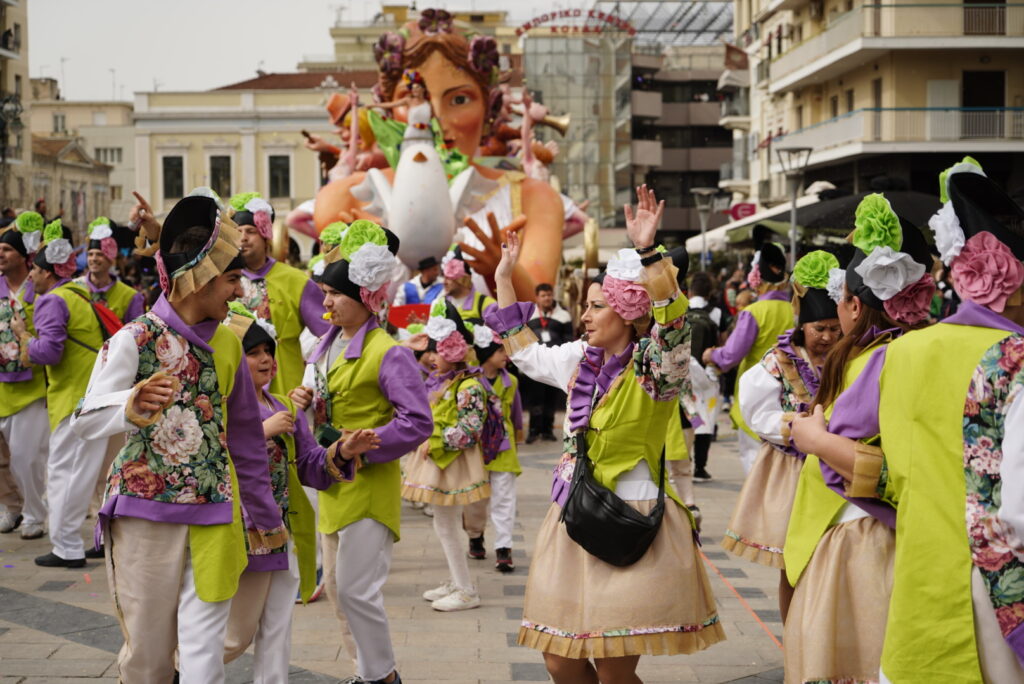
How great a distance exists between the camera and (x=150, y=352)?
4320 mm

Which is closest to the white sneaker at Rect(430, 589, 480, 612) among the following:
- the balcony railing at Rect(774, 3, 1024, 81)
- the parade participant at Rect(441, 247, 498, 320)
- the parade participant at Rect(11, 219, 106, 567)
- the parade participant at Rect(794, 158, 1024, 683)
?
the parade participant at Rect(11, 219, 106, 567)

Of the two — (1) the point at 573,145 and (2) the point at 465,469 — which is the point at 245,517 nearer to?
(2) the point at 465,469

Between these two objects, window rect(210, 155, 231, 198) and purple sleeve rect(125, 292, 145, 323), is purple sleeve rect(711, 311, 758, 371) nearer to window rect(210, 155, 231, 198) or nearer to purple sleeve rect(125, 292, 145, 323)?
purple sleeve rect(125, 292, 145, 323)

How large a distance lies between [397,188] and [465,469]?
632 cm

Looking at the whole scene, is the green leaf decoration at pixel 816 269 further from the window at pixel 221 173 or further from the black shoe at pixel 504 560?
the window at pixel 221 173

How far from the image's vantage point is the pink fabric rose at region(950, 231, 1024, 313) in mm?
3402

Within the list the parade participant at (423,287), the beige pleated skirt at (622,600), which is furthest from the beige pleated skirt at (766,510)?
the parade participant at (423,287)

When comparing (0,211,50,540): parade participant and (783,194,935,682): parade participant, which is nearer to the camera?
(783,194,935,682): parade participant

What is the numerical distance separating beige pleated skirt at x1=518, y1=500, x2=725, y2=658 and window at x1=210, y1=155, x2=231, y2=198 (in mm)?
58803

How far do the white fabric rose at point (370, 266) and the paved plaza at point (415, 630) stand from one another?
181cm

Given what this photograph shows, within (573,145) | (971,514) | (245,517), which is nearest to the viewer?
(971,514)

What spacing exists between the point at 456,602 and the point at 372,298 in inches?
95.3

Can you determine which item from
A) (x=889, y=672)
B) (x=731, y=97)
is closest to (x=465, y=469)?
(x=889, y=672)

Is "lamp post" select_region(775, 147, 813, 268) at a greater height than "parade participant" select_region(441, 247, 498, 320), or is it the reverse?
"lamp post" select_region(775, 147, 813, 268)
